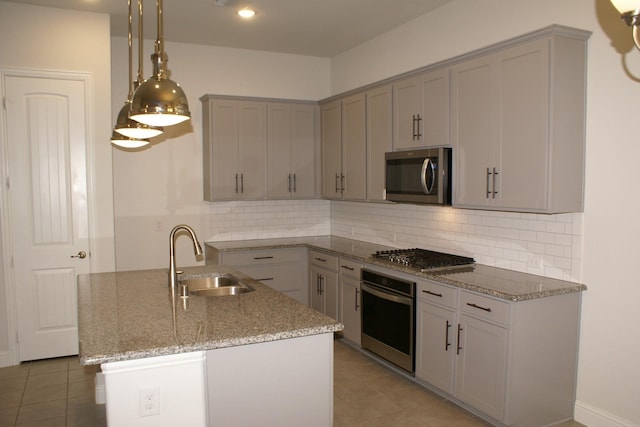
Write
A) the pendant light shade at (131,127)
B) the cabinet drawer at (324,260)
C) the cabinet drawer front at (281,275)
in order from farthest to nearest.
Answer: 1. the cabinet drawer front at (281,275)
2. the cabinet drawer at (324,260)
3. the pendant light shade at (131,127)

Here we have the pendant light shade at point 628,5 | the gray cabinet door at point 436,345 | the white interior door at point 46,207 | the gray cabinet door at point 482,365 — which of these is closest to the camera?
the pendant light shade at point 628,5

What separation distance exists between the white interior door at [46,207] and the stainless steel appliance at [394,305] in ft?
8.40

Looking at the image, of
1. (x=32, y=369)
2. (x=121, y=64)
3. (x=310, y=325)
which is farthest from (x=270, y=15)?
(x=32, y=369)

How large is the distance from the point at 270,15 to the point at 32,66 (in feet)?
6.77

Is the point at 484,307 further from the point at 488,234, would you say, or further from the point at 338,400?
the point at 338,400

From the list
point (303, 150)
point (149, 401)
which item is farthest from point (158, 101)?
point (303, 150)

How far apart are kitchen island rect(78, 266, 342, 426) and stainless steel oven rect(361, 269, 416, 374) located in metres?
1.44

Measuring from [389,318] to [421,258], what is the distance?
550 mm

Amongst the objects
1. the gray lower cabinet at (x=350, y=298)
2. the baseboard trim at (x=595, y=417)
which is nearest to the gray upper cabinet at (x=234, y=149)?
the gray lower cabinet at (x=350, y=298)

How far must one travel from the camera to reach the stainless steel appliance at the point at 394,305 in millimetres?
3842

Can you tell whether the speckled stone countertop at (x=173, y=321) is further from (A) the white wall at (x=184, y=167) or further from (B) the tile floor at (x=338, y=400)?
(A) the white wall at (x=184, y=167)

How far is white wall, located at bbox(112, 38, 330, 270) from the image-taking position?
519 cm

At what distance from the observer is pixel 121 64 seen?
5078mm

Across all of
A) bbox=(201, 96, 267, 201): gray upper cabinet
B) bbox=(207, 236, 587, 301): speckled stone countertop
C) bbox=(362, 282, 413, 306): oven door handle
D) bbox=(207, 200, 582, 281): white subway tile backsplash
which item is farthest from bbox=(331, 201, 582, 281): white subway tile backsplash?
bbox=(201, 96, 267, 201): gray upper cabinet
